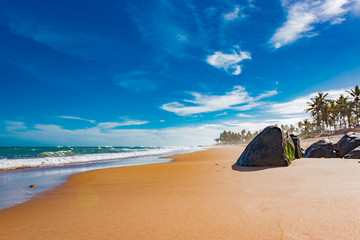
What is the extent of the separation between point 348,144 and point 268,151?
203 inches

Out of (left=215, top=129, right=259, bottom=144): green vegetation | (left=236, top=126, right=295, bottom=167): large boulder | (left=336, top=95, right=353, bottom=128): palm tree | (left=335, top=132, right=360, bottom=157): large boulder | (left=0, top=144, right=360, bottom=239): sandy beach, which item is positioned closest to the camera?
(left=0, top=144, right=360, bottom=239): sandy beach

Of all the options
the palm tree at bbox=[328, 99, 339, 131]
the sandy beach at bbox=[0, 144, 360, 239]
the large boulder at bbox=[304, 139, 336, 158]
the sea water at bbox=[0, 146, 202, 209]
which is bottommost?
the sea water at bbox=[0, 146, 202, 209]

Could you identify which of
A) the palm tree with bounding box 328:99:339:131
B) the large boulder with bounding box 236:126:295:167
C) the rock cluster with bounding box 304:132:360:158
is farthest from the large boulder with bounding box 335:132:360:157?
the palm tree with bounding box 328:99:339:131

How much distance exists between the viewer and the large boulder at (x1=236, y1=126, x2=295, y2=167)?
616 centimetres

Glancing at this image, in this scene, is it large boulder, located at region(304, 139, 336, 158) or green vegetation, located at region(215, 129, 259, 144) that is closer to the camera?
large boulder, located at region(304, 139, 336, 158)

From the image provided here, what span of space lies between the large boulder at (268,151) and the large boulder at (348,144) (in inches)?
166

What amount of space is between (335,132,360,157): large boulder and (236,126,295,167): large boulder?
13.8ft

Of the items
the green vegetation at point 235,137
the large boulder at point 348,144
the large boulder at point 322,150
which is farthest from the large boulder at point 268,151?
the green vegetation at point 235,137

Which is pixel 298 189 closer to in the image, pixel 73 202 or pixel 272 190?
pixel 272 190

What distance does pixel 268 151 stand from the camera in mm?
6355

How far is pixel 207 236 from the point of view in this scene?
190cm

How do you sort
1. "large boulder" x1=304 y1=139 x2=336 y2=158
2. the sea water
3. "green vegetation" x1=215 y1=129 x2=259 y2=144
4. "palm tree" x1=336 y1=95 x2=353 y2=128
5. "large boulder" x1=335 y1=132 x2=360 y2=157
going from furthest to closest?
"green vegetation" x1=215 y1=129 x2=259 y2=144 < "palm tree" x1=336 y1=95 x2=353 y2=128 < "large boulder" x1=304 y1=139 x2=336 y2=158 < "large boulder" x1=335 y1=132 x2=360 y2=157 < the sea water

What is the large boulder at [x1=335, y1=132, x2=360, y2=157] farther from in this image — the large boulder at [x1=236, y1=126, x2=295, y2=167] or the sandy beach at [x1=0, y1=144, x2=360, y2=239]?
the sandy beach at [x1=0, y1=144, x2=360, y2=239]

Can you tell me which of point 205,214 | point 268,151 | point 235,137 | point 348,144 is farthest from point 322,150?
point 235,137
